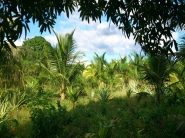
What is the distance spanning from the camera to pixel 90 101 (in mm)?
18984

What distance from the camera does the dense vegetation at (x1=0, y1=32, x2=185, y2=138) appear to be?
12.2 metres

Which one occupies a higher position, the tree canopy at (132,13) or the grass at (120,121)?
the tree canopy at (132,13)

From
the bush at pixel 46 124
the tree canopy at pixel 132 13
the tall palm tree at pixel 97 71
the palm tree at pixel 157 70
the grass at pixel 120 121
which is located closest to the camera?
the tree canopy at pixel 132 13

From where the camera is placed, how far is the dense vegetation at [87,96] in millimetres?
12227

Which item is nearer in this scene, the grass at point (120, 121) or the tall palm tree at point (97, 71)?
the grass at point (120, 121)

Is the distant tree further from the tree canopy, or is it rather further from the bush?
the tree canopy

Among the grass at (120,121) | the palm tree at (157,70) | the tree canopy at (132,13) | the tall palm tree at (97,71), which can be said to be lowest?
the grass at (120,121)

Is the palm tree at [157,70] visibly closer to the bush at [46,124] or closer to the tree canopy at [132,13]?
the bush at [46,124]

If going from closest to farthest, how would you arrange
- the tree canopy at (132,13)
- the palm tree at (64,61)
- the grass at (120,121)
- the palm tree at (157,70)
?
1. the tree canopy at (132,13)
2. the grass at (120,121)
3. the palm tree at (157,70)
4. the palm tree at (64,61)

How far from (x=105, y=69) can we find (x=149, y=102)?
22.5ft


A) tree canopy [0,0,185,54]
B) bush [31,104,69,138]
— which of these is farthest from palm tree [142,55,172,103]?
tree canopy [0,0,185,54]

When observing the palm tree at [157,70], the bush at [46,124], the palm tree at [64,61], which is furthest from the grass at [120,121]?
the palm tree at [64,61]

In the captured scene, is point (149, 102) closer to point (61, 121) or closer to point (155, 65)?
point (155, 65)

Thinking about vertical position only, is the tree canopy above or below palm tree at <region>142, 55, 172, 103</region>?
below
